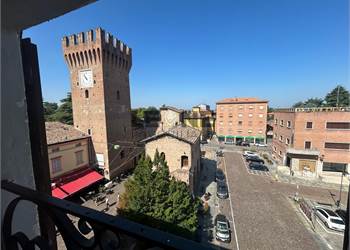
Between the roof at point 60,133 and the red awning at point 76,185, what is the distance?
3210mm

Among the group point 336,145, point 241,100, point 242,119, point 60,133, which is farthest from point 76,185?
point 241,100

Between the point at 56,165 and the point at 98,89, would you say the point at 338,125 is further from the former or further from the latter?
the point at 56,165

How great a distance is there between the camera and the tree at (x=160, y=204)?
25.3ft

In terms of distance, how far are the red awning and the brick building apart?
788 inches

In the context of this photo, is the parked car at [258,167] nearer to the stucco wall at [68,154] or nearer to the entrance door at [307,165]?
the entrance door at [307,165]

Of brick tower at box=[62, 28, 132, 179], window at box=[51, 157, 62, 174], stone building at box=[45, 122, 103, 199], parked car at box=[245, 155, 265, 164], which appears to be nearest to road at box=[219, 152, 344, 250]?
parked car at box=[245, 155, 265, 164]

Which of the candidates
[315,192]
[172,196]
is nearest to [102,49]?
[172,196]

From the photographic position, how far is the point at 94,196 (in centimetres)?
1397

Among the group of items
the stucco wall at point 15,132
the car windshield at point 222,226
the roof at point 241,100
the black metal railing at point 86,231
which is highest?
the roof at point 241,100

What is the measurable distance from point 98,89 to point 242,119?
26.7 meters

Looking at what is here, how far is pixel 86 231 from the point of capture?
1085mm

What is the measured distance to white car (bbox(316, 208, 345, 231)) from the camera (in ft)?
34.9

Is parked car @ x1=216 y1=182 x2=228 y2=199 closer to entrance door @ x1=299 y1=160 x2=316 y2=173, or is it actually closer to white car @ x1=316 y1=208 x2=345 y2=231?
white car @ x1=316 y1=208 x2=345 y2=231

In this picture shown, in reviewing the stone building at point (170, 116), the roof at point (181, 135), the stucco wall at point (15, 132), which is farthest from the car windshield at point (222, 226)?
the stone building at point (170, 116)
